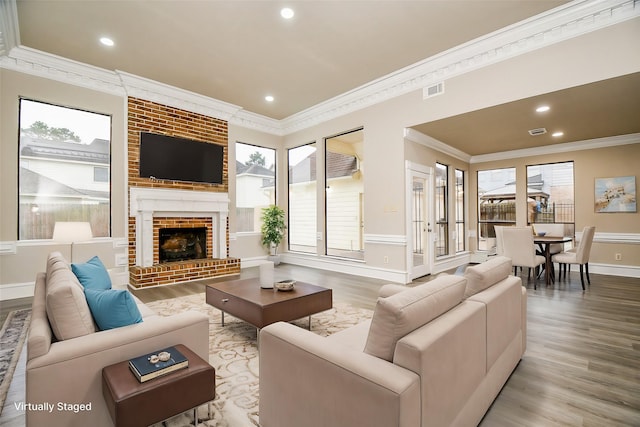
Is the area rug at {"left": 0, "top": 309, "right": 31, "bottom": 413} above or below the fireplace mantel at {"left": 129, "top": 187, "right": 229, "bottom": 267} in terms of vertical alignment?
below

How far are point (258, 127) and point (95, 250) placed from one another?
4.14m

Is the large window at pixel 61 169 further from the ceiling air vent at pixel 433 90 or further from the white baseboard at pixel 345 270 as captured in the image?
the ceiling air vent at pixel 433 90

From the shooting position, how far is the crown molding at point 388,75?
3.42 meters

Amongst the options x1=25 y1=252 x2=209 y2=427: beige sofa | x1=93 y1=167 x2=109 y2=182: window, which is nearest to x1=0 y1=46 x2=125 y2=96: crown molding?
x1=93 y1=167 x2=109 y2=182: window

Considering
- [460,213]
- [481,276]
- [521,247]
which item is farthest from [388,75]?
[481,276]

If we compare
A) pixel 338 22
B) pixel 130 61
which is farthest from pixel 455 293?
pixel 130 61

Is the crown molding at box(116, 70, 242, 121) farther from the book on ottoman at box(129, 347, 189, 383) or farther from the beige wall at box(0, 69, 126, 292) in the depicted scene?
the book on ottoman at box(129, 347, 189, 383)

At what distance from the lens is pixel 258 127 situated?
7.20 m

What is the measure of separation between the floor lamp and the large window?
3.71 feet

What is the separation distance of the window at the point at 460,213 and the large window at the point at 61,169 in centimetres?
736

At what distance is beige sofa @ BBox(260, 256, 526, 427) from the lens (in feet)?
3.60

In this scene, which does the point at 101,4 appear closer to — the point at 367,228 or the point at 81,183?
the point at 81,183

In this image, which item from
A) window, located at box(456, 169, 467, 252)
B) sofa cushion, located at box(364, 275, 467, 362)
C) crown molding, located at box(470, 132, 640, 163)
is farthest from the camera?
window, located at box(456, 169, 467, 252)

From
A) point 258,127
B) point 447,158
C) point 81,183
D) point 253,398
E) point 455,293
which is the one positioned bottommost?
point 253,398
